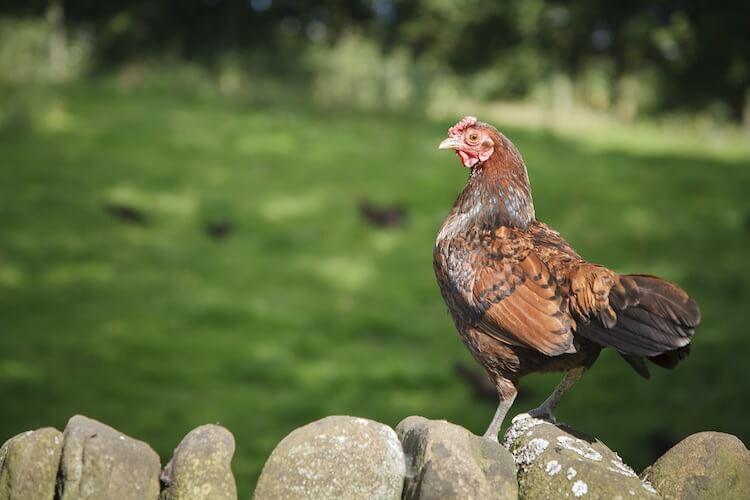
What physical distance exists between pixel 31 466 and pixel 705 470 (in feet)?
10.3

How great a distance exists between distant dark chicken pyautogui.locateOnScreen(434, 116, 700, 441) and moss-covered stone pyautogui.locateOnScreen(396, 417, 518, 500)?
0.24 metres

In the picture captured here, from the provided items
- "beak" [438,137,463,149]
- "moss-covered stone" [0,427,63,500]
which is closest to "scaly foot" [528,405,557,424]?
"beak" [438,137,463,149]

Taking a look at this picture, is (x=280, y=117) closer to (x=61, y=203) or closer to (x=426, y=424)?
(x=61, y=203)

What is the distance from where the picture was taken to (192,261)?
38.3 feet

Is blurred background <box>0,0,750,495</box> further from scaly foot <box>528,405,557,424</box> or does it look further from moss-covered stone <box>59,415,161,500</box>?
scaly foot <box>528,405,557,424</box>

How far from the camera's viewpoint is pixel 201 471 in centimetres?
392

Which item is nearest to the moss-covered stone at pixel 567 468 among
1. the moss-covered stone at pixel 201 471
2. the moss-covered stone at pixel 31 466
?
the moss-covered stone at pixel 201 471

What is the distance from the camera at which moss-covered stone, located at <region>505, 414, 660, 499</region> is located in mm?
3695

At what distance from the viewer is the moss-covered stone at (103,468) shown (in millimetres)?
3859

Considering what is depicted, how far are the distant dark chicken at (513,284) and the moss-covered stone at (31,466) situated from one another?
2.04 metres

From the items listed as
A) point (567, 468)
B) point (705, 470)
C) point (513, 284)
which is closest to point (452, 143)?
point (513, 284)

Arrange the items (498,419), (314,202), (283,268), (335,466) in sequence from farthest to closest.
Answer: (314,202) → (283,268) → (498,419) → (335,466)

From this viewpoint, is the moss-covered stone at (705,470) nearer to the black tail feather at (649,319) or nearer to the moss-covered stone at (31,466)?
the black tail feather at (649,319)

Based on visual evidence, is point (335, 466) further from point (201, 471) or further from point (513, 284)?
point (513, 284)
